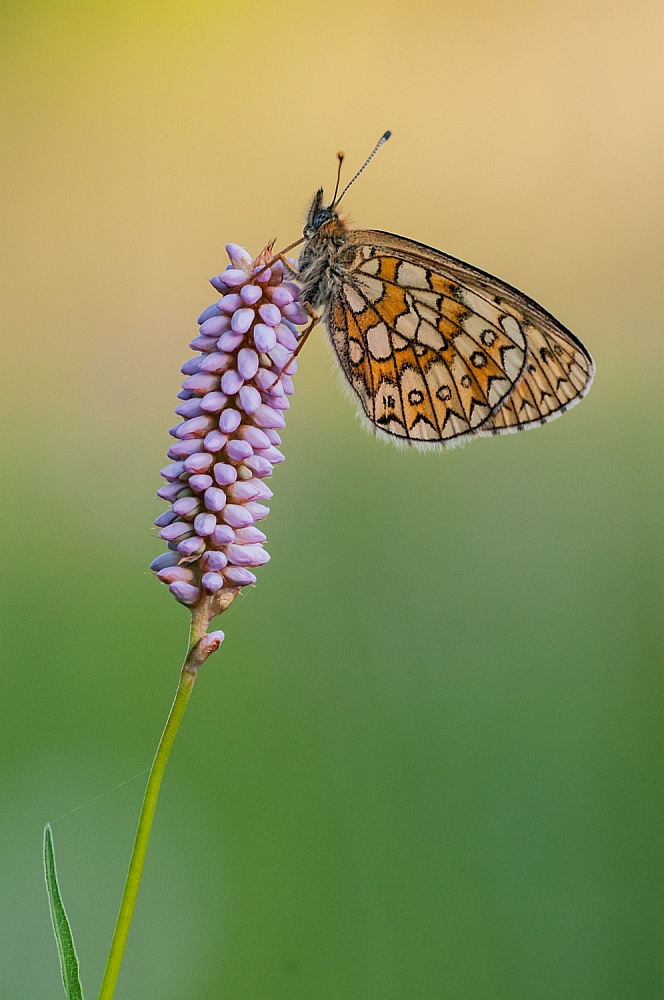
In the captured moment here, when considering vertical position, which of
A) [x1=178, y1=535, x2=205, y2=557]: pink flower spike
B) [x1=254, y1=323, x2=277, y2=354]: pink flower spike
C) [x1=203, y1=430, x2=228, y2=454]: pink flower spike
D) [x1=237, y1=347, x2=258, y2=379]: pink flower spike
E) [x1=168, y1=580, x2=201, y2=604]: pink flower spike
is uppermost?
[x1=254, y1=323, x2=277, y2=354]: pink flower spike

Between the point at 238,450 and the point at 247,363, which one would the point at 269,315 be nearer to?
the point at 247,363

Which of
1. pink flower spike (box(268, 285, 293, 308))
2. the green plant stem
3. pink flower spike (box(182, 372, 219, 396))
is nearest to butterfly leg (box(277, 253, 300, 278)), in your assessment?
pink flower spike (box(268, 285, 293, 308))

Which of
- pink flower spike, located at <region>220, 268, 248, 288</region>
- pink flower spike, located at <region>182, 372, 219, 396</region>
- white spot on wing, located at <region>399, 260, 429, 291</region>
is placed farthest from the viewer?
white spot on wing, located at <region>399, 260, 429, 291</region>

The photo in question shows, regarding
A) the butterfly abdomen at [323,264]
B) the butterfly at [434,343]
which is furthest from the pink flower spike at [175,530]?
the butterfly at [434,343]

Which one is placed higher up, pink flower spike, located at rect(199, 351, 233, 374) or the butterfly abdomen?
the butterfly abdomen

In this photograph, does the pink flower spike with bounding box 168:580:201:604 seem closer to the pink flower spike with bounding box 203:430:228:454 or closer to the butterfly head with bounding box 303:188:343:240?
the pink flower spike with bounding box 203:430:228:454

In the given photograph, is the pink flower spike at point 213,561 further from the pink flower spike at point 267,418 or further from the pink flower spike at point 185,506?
the pink flower spike at point 267,418
